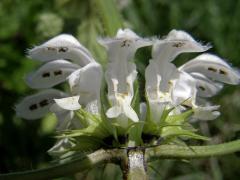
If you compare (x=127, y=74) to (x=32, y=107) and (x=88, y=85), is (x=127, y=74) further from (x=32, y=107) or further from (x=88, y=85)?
(x=32, y=107)

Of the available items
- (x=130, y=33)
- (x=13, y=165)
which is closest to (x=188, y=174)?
(x=13, y=165)

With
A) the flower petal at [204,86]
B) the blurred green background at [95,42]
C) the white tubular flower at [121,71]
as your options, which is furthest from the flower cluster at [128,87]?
the blurred green background at [95,42]

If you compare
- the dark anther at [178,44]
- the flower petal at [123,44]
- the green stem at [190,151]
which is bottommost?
the green stem at [190,151]

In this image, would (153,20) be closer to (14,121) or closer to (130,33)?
(14,121)

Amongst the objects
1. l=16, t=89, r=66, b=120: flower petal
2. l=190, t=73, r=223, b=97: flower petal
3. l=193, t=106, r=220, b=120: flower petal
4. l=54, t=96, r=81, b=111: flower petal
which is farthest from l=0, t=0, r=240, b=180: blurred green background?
l=54, t=96, r=81, b=111: flower petal

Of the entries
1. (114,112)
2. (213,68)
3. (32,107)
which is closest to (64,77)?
(32,107)

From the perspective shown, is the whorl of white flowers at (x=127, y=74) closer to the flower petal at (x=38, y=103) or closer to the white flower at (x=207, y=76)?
the white flower at (x=207, y=76)
